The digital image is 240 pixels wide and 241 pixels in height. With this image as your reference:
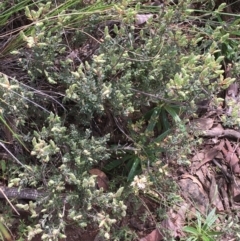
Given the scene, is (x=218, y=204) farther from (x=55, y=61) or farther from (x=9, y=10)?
(x=9, y=10)

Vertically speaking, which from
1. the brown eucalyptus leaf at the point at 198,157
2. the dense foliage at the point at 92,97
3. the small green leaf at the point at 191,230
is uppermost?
the dense foliage at the point at 92,97

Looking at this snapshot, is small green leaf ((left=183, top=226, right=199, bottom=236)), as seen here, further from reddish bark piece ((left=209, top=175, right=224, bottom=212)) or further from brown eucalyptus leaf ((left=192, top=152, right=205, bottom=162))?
brown eucalyptus leaf ((left=192, top=152, right=205, bottom=162))

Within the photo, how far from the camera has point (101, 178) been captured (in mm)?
2053

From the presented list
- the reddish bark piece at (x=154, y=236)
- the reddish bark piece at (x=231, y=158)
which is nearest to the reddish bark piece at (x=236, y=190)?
the reddish bark piece at (x=231, y=158)

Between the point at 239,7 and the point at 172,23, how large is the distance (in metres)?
0.80

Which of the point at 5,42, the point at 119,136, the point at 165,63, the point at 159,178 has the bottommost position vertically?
the point at 159,178

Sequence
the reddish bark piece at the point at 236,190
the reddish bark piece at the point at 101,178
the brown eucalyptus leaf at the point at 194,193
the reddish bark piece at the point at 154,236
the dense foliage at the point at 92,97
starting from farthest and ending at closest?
1. the reddish bark piece at the point at 236,190
2. the brown eucalyptus leaf at the point at 194,193
3. the reddish bark piece at the point at 154,236
4. the reddish bark piece at the point at 101,178
5. the dense foliage at the point at 92,97

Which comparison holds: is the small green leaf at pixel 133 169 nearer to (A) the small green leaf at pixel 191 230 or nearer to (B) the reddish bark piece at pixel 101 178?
(B) the reddish bark piece at pixel 101 178

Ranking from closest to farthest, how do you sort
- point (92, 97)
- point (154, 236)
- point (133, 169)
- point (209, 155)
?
point (92, 97)
point (133, 169)
point (154, 236)
point (209, 155)

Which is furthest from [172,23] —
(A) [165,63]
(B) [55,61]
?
(B) [55,61]

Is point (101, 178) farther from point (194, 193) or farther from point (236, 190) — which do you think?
point (236, 190)

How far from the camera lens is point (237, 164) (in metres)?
2.46

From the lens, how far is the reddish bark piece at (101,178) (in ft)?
6.68

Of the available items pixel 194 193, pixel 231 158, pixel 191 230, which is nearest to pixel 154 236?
pixel 191 230
